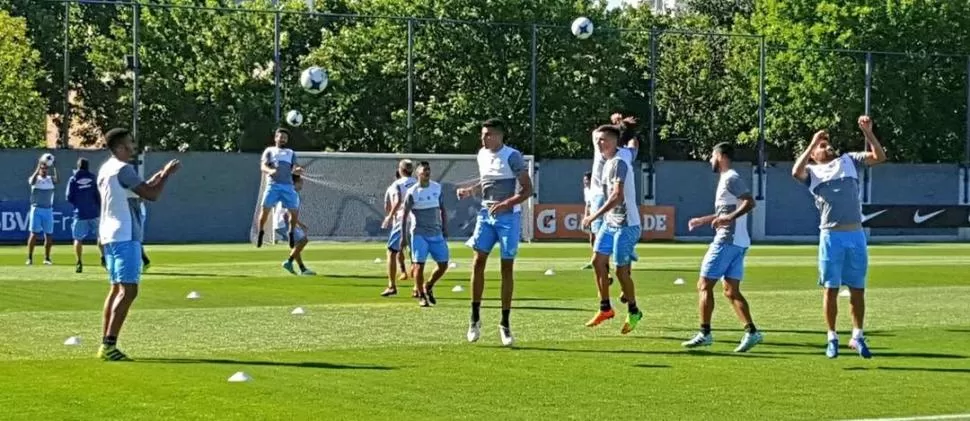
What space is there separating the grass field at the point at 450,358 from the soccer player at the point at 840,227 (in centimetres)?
44

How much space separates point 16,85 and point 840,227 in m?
54.0

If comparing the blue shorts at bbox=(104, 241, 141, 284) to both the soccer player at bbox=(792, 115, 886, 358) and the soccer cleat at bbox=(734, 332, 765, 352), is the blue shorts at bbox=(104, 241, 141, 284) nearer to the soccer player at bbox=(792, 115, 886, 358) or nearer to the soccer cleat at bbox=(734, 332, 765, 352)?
the soccer cleat at bbox=(734, 332, 765, 352)

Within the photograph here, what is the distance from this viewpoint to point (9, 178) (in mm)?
45656

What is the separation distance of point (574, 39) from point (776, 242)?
463 inches

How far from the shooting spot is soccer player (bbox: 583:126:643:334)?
16781 mm

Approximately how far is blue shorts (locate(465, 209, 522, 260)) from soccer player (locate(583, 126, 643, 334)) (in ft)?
3.03

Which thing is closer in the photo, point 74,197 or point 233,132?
point 74,197

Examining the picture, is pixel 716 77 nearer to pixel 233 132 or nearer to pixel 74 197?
pixel 233 132

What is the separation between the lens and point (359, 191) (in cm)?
4550

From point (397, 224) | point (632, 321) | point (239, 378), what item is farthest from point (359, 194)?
point (239, 378)

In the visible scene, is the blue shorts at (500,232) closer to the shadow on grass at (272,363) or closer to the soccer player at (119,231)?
the shadow on grass at (272,363)

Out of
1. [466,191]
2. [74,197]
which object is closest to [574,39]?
[74,197]

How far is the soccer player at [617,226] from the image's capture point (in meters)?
16.8

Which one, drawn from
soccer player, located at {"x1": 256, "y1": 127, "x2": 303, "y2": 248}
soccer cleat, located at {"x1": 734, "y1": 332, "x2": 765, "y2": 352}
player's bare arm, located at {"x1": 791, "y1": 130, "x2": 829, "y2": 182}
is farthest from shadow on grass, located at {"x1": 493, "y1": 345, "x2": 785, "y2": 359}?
soccer player, located at {"x1": 256, "y1": 127, "x2": 303, "y2": 248}
